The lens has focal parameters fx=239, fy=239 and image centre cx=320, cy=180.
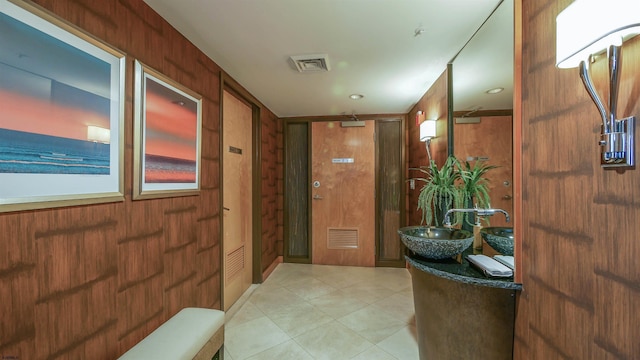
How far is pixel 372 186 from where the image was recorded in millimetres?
3812

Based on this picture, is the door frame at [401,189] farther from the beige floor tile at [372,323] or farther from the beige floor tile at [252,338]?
the beige floor tile at [252,338]

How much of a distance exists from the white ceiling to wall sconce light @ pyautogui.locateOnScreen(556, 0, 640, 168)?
2.29 feet

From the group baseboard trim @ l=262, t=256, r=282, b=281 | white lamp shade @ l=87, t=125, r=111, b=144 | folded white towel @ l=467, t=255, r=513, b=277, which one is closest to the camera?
white lamp shade @ l=87, t=125, r=111, b=144

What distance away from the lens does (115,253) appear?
1.22 meters

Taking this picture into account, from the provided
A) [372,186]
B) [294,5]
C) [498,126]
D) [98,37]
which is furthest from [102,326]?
[372,186]

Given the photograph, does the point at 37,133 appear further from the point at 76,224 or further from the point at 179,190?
the point at 179,190

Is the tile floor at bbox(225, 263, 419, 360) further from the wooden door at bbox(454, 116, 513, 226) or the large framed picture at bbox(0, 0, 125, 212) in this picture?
the large framed picture at bbox(0, 0, 125, 212)

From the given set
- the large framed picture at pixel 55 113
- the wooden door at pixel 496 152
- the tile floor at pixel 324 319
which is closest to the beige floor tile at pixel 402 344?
the tile floor at pixel 324 319

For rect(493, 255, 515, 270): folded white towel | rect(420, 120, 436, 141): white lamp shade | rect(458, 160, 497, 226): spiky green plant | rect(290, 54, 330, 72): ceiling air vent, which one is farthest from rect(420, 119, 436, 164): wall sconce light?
rect(493, 255, 515, 270): folded white towel

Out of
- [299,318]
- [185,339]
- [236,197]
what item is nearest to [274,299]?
[299,318]

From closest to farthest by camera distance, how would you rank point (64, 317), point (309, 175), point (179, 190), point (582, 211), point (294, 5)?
point (582, 211)
point (64, 317)
point (294, 5)
point (179, 190)
point (309, 175)

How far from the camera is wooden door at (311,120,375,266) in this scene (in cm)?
382

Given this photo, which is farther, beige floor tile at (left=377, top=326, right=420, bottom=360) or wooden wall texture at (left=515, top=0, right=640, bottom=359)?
beige floor tile at (left=377, top=326, right=420, bottom=360)

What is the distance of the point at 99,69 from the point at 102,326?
4.01 feet
